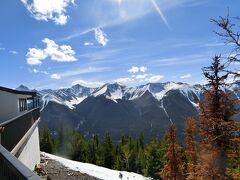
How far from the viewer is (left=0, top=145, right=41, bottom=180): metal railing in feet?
12.2

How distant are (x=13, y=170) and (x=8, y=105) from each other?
80.7 feet

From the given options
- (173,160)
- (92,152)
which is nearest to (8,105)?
(173,160)

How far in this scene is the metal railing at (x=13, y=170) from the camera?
12.2ft

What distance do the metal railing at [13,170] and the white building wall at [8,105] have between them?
21030 millimetres

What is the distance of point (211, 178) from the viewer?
2409 centimetres

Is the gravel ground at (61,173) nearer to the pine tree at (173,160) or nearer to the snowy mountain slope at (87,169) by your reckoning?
the snowy mountain slope at (87,169)

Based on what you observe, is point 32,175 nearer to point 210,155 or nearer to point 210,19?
point 210,19

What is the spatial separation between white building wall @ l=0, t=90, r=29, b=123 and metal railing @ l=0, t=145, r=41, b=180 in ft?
69.0

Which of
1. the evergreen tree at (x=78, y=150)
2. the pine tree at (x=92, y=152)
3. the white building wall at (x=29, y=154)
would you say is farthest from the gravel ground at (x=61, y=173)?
the evergreen tree at (x=78, y=150)

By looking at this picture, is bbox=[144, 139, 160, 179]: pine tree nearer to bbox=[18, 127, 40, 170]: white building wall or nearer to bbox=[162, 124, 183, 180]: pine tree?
bbox=[162, 124, 183, 180]: pine tree

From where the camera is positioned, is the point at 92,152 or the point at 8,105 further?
the point at 92,152

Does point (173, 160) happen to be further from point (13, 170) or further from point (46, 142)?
point (46, 142)

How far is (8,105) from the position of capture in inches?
1110

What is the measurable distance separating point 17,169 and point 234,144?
21.5 meters
